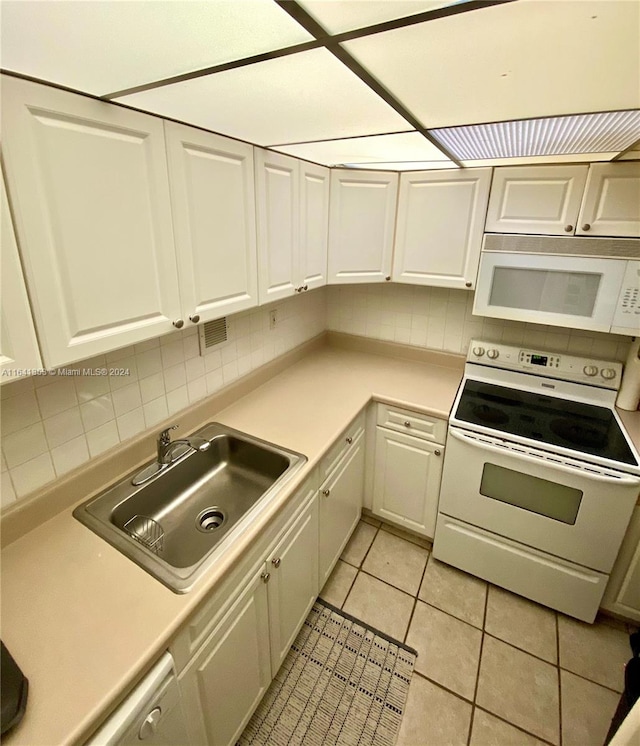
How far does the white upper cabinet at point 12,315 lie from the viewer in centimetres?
76

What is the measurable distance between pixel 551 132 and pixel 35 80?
1.36m

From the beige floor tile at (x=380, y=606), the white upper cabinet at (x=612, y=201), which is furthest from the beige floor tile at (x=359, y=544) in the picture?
the white upper cabinet at (x=612, y=201)

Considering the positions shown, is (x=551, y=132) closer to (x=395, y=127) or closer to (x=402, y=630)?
(x=395, y=127)

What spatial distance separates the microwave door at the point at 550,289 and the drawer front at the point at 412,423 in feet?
2.02

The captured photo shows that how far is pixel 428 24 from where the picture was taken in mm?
565

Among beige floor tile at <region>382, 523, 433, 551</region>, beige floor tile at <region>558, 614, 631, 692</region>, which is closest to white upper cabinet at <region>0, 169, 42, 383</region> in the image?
beige floor tile at <region>382, 523, 433, 551</region>

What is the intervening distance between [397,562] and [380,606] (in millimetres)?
301

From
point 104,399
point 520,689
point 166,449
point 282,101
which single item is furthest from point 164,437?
point 520,689

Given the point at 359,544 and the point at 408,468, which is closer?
the point at 408,468

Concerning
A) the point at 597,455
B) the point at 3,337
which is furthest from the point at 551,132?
the point at 3,337

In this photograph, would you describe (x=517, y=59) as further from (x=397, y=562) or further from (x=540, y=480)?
(x=397, y=562)

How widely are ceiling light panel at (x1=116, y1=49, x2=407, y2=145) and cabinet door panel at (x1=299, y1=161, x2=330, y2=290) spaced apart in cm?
47

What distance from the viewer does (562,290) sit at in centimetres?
171

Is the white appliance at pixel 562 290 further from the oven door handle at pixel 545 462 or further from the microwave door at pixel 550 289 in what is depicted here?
the oven door handle at pixel 545 462
